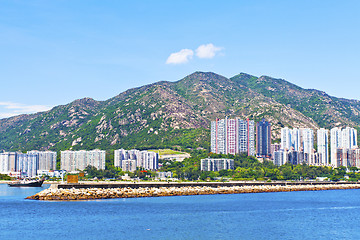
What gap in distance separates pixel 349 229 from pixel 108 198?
45.7 m

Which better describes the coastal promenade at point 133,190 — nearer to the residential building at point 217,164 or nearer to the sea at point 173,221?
the sea at point 173,221

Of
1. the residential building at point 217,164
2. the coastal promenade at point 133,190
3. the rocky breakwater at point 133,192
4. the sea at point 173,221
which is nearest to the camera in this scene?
the sea at point 173,221

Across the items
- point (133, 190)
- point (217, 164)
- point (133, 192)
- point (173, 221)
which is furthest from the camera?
point (217, 164)

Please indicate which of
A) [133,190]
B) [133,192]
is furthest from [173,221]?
[133,190]

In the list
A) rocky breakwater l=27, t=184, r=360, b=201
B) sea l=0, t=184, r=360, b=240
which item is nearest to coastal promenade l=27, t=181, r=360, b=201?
rocky breakwater l=27, t=184, r=360, b=201

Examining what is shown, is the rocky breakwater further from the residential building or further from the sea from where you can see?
the residential building

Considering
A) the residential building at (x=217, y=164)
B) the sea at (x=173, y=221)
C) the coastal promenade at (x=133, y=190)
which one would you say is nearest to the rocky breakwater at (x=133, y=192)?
the coastal promenade at (x=133, y=190)

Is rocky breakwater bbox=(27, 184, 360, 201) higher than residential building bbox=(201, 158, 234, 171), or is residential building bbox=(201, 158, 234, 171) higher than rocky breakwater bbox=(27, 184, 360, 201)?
residential building bbox=(201, 158, 234, 171)

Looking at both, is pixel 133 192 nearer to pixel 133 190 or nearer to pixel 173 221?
pixel 133 190

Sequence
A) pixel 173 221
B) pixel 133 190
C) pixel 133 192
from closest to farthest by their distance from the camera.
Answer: pixel 173 221
pixel 133 192
pixel 133 190

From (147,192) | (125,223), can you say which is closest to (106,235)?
(125,223)

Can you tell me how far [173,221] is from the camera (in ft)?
179

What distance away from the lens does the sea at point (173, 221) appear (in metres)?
45.9

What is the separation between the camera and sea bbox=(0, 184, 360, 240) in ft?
151
